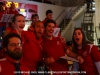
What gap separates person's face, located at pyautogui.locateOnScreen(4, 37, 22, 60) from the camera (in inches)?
65.2

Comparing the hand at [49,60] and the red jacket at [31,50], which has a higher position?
the red jacket at [31,50]

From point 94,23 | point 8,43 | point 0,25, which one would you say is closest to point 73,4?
point 94,23

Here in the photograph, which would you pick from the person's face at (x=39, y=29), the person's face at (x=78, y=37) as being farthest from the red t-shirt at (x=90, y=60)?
the person's face at (x=39, y=29)

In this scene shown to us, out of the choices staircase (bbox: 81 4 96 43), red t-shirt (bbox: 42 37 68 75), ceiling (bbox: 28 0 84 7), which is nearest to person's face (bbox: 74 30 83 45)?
red t-shirt (bbox: 42 37 68 75)

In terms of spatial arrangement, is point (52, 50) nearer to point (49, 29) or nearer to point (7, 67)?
point (49, 29)

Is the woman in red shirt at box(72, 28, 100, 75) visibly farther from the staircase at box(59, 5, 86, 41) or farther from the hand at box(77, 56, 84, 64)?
the staircase at box(59, 5, 86, 41)

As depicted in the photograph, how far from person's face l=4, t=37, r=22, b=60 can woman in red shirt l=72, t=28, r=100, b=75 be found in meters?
0.97

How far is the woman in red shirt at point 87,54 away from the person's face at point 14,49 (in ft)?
3.17

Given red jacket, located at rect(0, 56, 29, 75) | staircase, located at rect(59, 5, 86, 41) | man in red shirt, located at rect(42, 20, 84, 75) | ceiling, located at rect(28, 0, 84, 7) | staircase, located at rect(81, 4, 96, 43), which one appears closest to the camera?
red jacket, located at rect(0, 56, 29, 75)

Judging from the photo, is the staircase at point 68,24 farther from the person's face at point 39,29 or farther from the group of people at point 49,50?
the person's face at point 39,29

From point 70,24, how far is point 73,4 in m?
1.84

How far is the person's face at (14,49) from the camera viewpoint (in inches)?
65.2

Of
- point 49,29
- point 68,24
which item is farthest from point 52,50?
point 68,24

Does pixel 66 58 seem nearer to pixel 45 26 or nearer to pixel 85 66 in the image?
pixel 85 66
